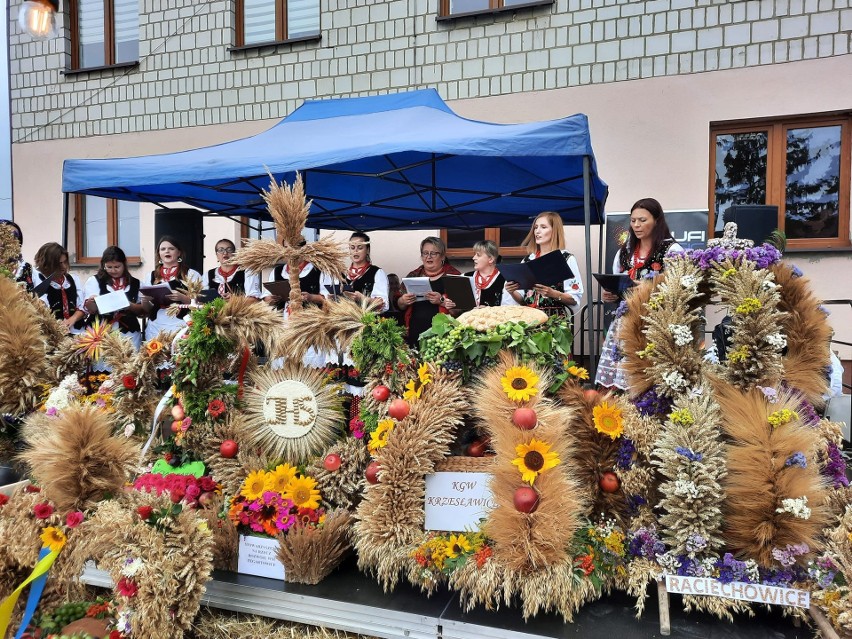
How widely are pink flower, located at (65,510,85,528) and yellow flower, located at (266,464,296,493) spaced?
22.3 inches

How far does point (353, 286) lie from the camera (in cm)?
468

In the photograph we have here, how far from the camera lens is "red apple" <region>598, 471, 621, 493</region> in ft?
6.73

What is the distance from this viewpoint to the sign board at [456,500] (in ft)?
6.48

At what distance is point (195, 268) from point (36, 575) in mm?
4780

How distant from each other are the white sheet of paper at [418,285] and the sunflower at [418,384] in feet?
6.49

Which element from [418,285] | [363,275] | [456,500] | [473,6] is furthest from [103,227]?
[456,500]

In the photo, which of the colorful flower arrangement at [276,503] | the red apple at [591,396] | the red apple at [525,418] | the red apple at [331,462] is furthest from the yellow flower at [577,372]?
the colorful flower arrangement at [276,503]

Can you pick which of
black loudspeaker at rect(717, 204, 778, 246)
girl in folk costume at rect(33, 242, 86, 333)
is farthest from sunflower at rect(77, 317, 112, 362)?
black loudspeaker at rect(717, 204, 778, 246)

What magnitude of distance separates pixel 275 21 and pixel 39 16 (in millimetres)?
3394

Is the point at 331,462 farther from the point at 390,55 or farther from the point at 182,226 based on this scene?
the point at 390,55

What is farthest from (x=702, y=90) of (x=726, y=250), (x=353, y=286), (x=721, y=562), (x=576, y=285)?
(x=721, y=562)

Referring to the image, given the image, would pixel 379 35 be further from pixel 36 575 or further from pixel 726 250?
pixel 36 575

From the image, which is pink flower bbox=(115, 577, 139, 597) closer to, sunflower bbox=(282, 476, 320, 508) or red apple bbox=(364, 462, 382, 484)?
sunflower bbox=(282, 476, 320, 508)

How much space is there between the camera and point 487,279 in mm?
4617
